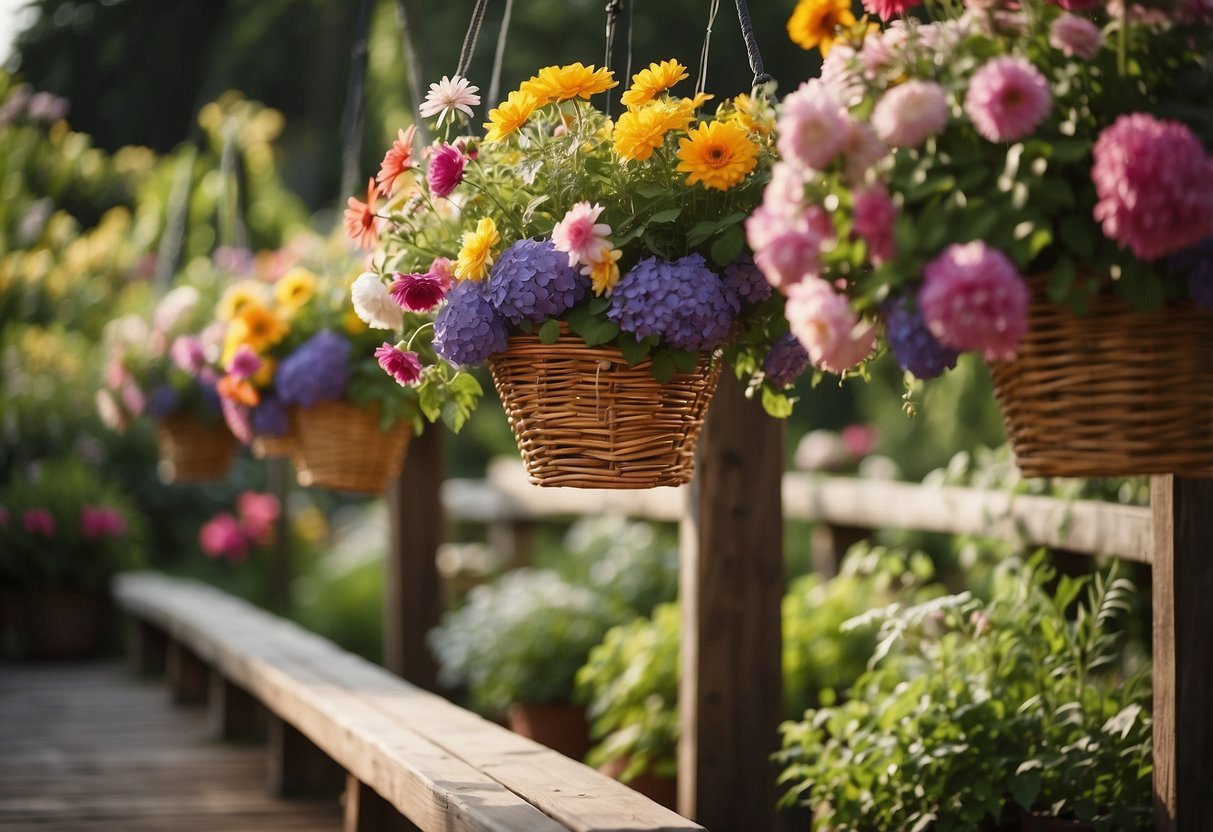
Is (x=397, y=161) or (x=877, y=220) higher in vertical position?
(x=397, y=161)

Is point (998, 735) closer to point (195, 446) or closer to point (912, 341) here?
point (912, 341)

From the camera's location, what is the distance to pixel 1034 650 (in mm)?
2613

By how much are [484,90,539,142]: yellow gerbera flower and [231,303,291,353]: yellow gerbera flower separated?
1.20 meters

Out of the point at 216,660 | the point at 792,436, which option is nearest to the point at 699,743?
the point at 216,660

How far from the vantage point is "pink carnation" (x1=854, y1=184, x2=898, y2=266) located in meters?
1.41

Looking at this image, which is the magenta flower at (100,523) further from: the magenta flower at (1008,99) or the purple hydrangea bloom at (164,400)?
the magenta flower at (1008,99)

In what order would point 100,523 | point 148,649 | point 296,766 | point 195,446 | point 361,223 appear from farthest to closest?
point 100,523 < point 148,649 < point 296,766 < point 195,446 < point 361,223

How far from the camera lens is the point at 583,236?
172 cm

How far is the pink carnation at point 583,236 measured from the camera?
1719mm


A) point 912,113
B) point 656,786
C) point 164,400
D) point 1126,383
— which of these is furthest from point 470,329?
point 164,400

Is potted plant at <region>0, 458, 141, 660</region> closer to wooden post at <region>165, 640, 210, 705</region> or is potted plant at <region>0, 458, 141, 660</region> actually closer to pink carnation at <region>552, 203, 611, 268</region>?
wooden post at <region>165, 640, 210, 705</region>

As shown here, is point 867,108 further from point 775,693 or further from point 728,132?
point 775,693

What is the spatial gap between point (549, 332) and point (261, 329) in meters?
1.30

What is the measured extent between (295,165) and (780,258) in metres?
13.5
